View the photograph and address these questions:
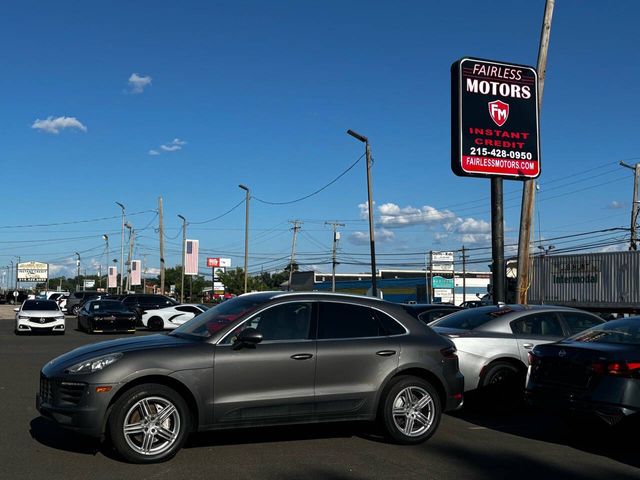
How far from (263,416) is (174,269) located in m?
136

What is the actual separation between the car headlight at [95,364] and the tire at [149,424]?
34 centimetres

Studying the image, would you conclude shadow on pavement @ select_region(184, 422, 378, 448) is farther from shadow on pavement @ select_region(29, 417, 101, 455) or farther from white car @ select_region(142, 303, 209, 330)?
white car @ select_region(142, 303, 209, 330)

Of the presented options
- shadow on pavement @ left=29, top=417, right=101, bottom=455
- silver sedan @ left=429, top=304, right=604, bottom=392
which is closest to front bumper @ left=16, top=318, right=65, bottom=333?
shadow on pavement @ left=29, top=417, right=101, bottom=455

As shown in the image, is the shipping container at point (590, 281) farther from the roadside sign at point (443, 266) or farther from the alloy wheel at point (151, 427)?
the roadside sign at point (443, 266)

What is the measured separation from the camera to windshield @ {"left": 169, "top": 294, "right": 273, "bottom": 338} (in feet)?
23.7

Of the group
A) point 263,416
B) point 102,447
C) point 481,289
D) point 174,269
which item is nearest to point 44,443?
point 102,447

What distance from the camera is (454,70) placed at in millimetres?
17188

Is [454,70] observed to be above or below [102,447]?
above

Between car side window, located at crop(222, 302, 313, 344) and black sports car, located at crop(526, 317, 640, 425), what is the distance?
9.50 feet

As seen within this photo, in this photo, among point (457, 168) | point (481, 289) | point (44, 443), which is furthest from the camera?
point (481, 289)

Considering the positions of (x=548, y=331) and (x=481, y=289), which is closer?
(x=548, y=331)

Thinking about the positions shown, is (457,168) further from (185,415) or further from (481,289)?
(481,289)

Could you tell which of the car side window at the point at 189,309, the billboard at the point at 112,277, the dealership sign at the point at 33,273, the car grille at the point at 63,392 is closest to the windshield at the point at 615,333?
the car grille at the point at 63,392

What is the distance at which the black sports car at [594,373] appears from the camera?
7.04m
